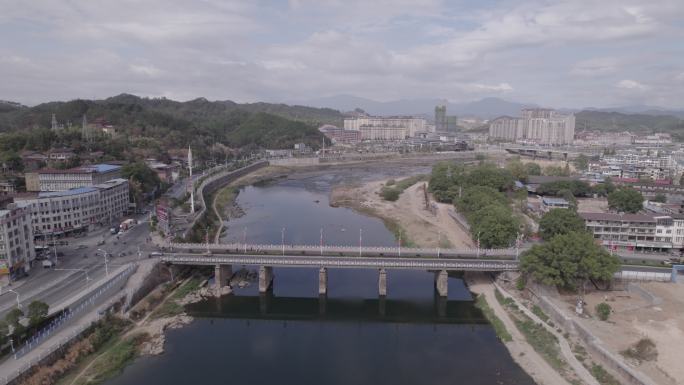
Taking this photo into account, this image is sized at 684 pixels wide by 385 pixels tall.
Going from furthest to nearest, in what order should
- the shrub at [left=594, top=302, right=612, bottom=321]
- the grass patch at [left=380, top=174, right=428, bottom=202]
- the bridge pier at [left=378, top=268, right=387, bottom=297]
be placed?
the grass patch at [left=380, top=174, right=428, bottom=202] → the bridge pier at [left=378, top=268, right=387, bottom=297] → the shrub at [left=594, top=302, right=612, bottom=321]

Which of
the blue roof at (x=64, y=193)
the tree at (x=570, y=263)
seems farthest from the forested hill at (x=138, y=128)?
the tree at (x=570, y=263)

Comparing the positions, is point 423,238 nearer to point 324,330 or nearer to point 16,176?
point 324,330

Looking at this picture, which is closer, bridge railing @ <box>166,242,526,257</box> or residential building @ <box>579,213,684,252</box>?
bridge railing @ <box>166,242,526,257</box>

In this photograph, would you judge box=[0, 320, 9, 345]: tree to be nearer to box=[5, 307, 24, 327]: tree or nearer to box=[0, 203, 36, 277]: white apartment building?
box=[5, 307, 24, 327]: tree

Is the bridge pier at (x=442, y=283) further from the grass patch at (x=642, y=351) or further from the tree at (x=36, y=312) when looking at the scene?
the tree at (x=36, y=312)

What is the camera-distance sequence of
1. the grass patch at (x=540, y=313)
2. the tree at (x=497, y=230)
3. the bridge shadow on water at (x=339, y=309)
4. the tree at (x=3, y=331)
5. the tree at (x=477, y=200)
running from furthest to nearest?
1. the tree at (x=477, y=200)
2. the tree at (x=497, y=230)
3. the bridge shadow on water at (x=339, y=309)
4. the grass patch at (x=540, y=313)
5. the tree at (x=3, y=331)

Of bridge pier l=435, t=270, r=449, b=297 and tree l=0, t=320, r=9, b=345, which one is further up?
tree l=0, t=320, r=9, b=345

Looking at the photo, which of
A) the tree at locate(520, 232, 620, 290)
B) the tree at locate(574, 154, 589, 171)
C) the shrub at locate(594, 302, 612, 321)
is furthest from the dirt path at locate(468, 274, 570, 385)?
the tree at locate(574, 154, 589, 171)
